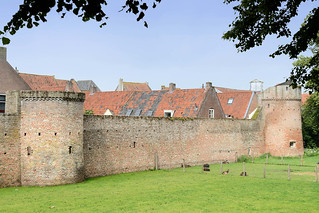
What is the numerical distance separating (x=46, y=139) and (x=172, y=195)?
7877 mm

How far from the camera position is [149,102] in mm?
42844

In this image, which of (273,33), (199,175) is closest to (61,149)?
(199,175)

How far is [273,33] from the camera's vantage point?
14.0 m

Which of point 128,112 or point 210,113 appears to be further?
A: point 128,112

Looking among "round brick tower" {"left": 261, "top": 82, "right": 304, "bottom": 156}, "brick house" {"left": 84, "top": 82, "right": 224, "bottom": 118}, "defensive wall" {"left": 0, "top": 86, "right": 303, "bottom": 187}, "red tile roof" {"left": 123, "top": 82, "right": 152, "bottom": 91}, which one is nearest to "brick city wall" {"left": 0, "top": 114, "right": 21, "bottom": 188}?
"defensive wall" {"left": 0, "top": 86, "right": 303, "bottom": 187}

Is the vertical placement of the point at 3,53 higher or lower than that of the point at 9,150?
higher

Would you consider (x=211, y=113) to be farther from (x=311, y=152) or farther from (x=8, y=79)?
(x=8, y=79)

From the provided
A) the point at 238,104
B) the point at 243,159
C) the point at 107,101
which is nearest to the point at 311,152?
the point at 243,159

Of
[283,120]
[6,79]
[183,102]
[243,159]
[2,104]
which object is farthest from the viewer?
[283,120]

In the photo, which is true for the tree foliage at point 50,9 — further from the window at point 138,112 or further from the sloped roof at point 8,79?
the window at point 138,112

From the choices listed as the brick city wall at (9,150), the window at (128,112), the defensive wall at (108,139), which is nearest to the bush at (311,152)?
the defensive wall at (108,139)

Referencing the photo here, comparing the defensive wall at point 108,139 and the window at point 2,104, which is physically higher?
the window at point 2,104

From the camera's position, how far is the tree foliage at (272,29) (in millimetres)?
12828

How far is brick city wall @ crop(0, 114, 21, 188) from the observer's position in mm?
22047
